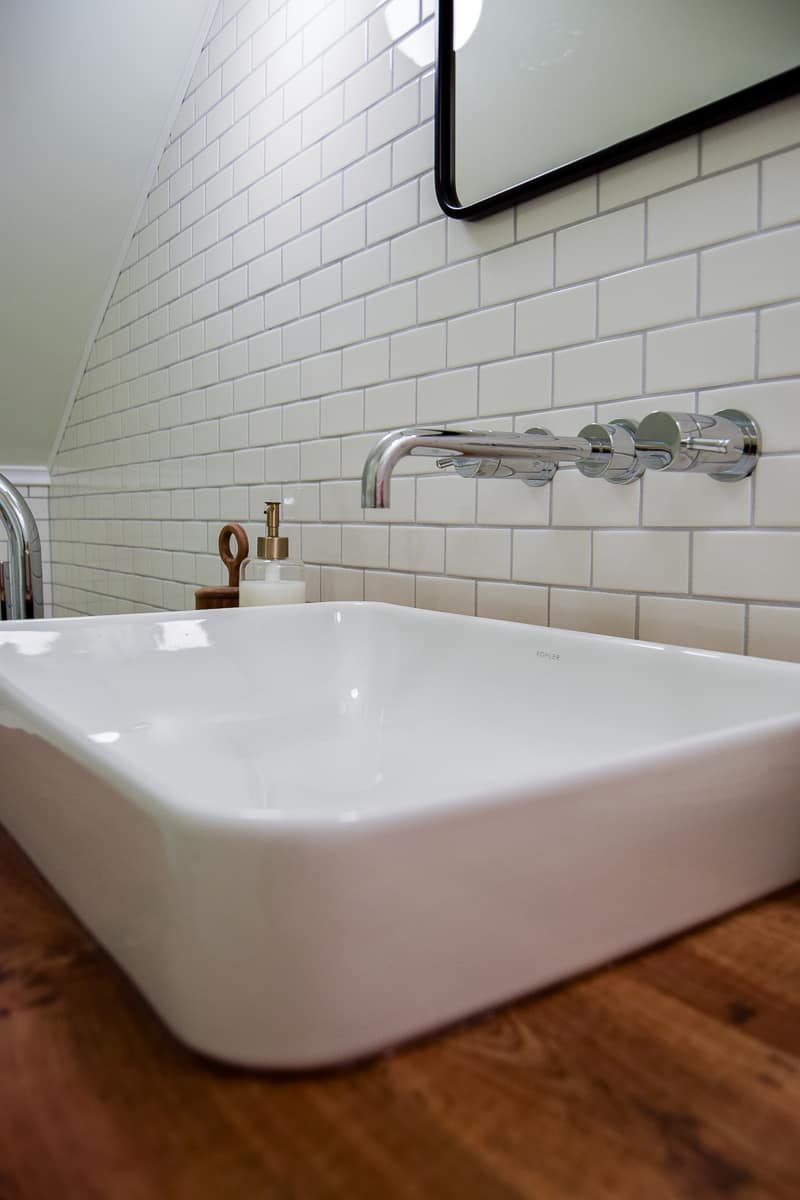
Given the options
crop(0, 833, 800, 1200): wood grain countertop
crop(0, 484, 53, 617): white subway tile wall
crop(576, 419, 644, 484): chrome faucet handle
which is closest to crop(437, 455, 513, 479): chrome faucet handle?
crop(576, 419, 644, 484): chrome faucet handle

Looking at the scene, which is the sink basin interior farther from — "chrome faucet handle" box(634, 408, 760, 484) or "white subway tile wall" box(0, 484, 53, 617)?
"white subway tile wall" box(0, 484, 53, 617)

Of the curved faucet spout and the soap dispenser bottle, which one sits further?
the soap dispenser bottle

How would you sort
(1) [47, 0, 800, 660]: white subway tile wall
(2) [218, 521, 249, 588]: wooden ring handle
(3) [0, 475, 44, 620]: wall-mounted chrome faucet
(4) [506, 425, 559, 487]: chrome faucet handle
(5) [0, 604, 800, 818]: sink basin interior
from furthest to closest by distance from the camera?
(2) [218, 521, 249, 588]: wooden ring handle < (3) [0, 475, 44, 620]: wall-mounted chrome faucet < (4) [506, 425, 559, 487]: chrome faucet handle < (1) [47, 0, 800, 660]: white subway tile wall < (5) [0, 604, 800, 818]: sink basin interior

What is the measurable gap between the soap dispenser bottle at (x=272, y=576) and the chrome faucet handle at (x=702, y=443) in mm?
603

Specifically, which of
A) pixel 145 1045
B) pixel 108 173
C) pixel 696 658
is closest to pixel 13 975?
pixel 145 1045

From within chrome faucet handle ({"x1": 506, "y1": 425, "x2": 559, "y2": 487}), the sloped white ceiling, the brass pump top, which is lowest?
the brass pump top

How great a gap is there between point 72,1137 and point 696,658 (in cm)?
57

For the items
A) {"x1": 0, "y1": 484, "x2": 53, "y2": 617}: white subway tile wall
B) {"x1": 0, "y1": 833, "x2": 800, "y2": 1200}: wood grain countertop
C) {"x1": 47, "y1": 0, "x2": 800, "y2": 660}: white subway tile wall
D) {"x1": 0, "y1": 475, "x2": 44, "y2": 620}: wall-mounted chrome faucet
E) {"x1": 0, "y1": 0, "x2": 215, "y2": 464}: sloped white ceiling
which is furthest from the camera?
{"x1": 0, "y1": 484, "x2": 53, "y2": 617}: white subway tile wall

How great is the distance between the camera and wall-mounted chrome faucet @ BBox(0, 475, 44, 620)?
125 cm

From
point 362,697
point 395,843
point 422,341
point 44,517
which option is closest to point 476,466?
point 362,697

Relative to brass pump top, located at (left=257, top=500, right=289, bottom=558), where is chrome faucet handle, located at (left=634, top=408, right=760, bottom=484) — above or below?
above

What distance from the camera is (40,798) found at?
572 millimetres

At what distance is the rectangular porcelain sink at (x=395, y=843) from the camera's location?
1.22 feet

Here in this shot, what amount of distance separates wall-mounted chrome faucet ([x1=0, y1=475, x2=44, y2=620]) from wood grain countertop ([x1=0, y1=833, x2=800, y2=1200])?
2.91 feet
